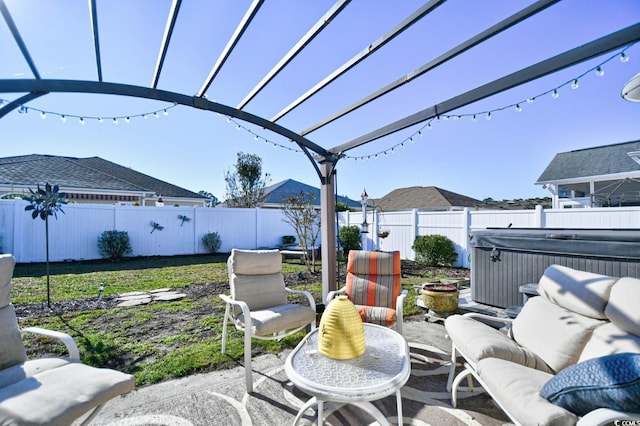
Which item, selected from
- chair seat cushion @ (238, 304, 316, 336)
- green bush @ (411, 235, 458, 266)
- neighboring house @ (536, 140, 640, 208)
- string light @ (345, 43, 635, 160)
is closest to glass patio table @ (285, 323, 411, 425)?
chair seat cushion @ (238, 304, 316, 336)

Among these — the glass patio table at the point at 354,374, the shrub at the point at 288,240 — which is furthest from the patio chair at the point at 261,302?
the shrub at the point at 288,240

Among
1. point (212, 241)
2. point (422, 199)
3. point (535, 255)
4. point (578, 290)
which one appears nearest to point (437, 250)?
point (535, 255)

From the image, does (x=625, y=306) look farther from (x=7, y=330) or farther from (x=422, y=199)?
(x=422, y=199)

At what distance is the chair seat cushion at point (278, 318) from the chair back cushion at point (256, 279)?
178 mm

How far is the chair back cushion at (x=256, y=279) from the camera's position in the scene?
323 centimetres

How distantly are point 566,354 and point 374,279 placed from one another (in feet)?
6.14

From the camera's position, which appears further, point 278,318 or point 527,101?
point 527,101

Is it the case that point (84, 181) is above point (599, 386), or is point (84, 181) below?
above

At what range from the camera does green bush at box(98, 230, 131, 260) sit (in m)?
9.47

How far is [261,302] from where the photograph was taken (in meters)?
3.27

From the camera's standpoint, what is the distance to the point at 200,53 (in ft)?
9.89

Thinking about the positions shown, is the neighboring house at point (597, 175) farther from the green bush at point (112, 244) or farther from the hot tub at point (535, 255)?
the green bush at point (112, 244)

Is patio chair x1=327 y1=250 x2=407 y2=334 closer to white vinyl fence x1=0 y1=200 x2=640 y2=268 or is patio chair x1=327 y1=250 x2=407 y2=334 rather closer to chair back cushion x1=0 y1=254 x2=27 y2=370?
chair back cushion x1=0 y1=254 x2=27 y2=370


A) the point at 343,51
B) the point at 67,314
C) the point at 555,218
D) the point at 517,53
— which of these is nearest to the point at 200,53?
the point at 343,51
